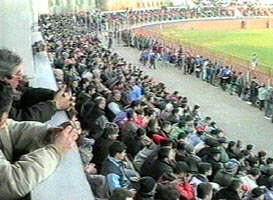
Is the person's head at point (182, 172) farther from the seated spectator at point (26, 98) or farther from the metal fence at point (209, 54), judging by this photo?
the metal fence at point (209, 54)

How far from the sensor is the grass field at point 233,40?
32.3 meters

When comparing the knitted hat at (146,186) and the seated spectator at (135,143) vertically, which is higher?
the knitted hat at (146,186)

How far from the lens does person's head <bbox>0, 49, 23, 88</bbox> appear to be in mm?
2984

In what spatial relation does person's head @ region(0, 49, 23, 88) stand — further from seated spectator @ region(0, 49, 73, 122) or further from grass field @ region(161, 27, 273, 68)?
grass field @ region(161, 27, 273, 68)

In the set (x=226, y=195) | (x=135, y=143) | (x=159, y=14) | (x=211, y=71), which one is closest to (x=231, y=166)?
(x=135, y=143)

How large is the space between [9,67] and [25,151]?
20.5 inches

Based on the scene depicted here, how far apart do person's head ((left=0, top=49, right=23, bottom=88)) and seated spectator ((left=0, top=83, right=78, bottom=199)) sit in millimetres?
347

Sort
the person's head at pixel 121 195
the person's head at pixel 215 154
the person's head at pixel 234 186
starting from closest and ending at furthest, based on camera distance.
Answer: the person's head at pixel 121 195, the person's head at pixel 234 186, the person's head at pixel 215 154

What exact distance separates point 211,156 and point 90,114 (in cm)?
215

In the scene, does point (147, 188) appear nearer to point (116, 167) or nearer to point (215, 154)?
point (116, 167)

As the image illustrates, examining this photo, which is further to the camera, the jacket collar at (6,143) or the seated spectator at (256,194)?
the seated spectator at (256,194)

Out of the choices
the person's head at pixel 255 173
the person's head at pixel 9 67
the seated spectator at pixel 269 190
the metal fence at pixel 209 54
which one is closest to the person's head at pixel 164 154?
the seated spectator at pixel 269 190

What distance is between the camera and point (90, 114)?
6957 millimetres

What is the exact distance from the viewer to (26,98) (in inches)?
151
